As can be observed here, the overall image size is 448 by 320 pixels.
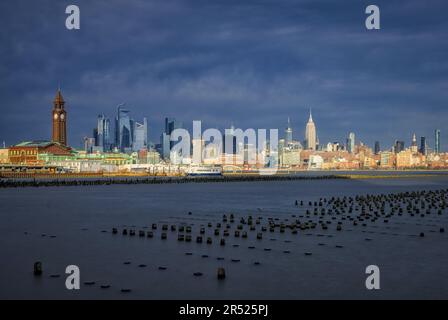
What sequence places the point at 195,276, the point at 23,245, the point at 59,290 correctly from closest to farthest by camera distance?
the point at 59,290
the point at 195,276
the point at 23,245

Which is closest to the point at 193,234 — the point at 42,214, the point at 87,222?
the point at 87,222

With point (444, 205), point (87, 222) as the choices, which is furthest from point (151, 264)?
point (444, 205)

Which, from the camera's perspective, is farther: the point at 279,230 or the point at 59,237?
the point at 279,230

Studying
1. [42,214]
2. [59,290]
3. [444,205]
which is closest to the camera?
[59,290]

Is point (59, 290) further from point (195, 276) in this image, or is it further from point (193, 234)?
point (193, 234)
